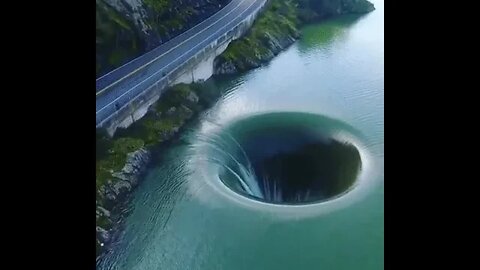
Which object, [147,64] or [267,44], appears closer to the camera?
[147,64]

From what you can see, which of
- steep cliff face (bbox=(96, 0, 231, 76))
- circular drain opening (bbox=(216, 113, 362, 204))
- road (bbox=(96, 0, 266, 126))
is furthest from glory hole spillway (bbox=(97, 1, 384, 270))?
steep cliff face (bbox=(96, 0, 231, 76))

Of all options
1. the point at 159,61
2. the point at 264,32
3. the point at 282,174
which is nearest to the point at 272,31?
the point at 264,32

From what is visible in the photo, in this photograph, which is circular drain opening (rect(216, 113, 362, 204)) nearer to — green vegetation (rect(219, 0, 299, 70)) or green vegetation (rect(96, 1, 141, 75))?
green vegetation (rect(219, 0, 299, 70))

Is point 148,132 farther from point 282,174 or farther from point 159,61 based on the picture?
point 282,174
